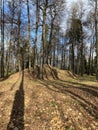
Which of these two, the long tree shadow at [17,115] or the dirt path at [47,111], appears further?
the dirt path at [47,111]

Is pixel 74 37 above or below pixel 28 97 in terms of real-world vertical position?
above

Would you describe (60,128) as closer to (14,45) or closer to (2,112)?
(2,112)

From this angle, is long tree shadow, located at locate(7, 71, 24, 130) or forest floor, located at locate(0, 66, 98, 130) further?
forest floor, located at locate(0, 66, 98, 130)

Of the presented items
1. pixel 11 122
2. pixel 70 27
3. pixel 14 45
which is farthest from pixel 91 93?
pixel 70 27

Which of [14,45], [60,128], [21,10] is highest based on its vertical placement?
[21,10]

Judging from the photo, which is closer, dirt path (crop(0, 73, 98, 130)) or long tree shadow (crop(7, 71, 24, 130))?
long tree shadow (crop(7, 71, 24, 130))

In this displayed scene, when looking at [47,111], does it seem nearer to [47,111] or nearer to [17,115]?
[47,111]

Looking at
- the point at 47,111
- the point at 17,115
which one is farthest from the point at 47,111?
the point at 17,115

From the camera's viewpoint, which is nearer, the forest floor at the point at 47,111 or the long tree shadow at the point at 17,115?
the long tree shadow at the point at 17,115

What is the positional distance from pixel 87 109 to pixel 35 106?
7.19 feet

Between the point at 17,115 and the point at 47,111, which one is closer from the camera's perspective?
the point at 17,115

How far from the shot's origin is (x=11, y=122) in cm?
798

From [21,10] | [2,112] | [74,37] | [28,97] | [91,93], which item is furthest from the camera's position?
[74,37]

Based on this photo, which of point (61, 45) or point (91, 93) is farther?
point (61, 45)
